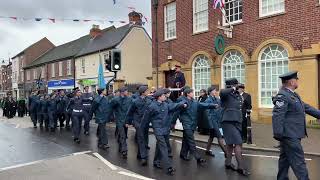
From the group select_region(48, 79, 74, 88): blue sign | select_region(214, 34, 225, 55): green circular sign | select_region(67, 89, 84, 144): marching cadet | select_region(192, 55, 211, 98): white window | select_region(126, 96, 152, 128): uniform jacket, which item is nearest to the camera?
select_region(126, 96, 152, 128): uniform jacket

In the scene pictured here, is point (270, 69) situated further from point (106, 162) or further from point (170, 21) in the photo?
point (106, 162)

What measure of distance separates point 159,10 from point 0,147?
13.9 m

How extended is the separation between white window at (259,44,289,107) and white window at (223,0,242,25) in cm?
235

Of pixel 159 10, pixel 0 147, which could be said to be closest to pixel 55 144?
pixel 0 147

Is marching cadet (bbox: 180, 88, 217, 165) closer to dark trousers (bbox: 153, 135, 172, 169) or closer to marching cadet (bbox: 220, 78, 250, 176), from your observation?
dark trousers (bbox: 153, 135, 172, 169)

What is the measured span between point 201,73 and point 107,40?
19955 millimetres

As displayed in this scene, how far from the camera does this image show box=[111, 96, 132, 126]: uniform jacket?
1195cm

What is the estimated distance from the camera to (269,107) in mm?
18125

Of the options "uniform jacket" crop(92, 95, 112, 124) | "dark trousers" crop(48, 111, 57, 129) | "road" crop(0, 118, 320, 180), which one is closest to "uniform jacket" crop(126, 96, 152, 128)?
"road" crop(0, 118, 320, 180)

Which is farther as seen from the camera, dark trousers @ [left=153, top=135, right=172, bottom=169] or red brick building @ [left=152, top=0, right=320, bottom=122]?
red brick building @ [left=152, top=0, right=320, bottom=122]

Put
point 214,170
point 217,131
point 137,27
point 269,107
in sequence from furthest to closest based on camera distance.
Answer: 1. point 137,27
2. point 269,107
3. point 217,131
4. point 214,170

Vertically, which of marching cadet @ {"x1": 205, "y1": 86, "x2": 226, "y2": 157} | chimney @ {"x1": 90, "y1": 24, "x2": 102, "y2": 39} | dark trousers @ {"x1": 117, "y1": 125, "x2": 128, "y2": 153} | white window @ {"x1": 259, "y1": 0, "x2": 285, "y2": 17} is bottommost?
dark trousers @ {"x1": 117, "y1": 125, "x2": 128, "y2": 153}

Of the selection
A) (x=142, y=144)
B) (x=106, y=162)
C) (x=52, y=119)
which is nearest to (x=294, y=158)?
(x=142, y=144)

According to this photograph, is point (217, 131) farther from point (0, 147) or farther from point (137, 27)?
point (137, 27)
